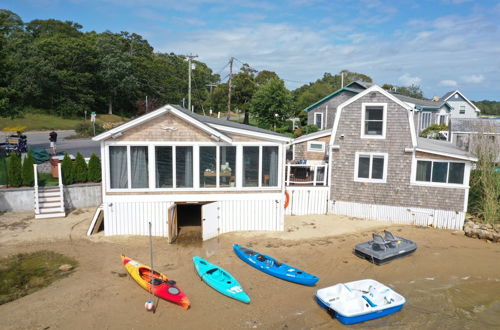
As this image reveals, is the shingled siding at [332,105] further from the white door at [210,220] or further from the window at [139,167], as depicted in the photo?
the window at [139,167]

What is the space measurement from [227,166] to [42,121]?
50543 millimetres

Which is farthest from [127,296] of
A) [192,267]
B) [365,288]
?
[365,288]

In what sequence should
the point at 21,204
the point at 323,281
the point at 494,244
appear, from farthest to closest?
1. the point at 21,204
2. the point at 494,244
3. the point at 323,281

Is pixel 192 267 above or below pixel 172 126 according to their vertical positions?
below

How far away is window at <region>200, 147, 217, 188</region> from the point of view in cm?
1711

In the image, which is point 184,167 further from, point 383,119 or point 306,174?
point 383,119

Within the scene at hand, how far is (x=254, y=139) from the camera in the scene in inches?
685

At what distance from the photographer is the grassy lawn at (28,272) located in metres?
12.4

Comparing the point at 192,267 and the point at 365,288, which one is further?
the point at 192,267

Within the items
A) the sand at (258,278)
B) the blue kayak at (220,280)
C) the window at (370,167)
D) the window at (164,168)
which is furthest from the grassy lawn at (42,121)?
the window at (370,167)

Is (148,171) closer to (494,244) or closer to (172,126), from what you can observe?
(172,126)

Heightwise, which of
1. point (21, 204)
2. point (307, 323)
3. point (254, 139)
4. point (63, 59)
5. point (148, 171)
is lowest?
point (307, 323)

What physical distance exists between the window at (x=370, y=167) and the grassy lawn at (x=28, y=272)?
1496cm

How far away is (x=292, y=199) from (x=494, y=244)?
1029cm
